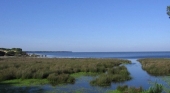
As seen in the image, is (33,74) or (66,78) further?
(33,74)

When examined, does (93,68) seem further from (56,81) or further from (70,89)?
(70,89)

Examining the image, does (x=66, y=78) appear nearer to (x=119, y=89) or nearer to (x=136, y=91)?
(x=119, y=89)

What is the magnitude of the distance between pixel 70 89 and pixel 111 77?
6.94 meters

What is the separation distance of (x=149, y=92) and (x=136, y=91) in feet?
5.79

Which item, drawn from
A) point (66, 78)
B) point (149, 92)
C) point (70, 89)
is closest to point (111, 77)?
point (66, 78)

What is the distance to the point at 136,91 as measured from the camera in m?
17.5

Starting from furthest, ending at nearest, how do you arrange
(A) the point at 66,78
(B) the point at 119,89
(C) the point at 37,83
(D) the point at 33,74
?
1. (D) the point at 33,74
2. (A) the point at 66,78
3. (C) the point at 37,83
4. (B) the point at 119,89

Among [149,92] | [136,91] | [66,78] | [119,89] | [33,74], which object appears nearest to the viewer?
[149,92]

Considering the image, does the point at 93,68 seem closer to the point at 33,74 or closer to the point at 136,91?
the point at 33,74

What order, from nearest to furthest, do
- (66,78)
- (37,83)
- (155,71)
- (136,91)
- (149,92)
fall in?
(149,92) → (136,91) → (37,83) → (66,78) → (155,71)

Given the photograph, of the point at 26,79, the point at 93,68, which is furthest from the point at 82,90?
the point at 93,68

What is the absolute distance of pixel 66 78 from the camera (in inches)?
1047

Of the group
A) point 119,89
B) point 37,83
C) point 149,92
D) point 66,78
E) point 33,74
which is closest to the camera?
point 149,92

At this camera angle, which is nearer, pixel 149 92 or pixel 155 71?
pixel 149 92
